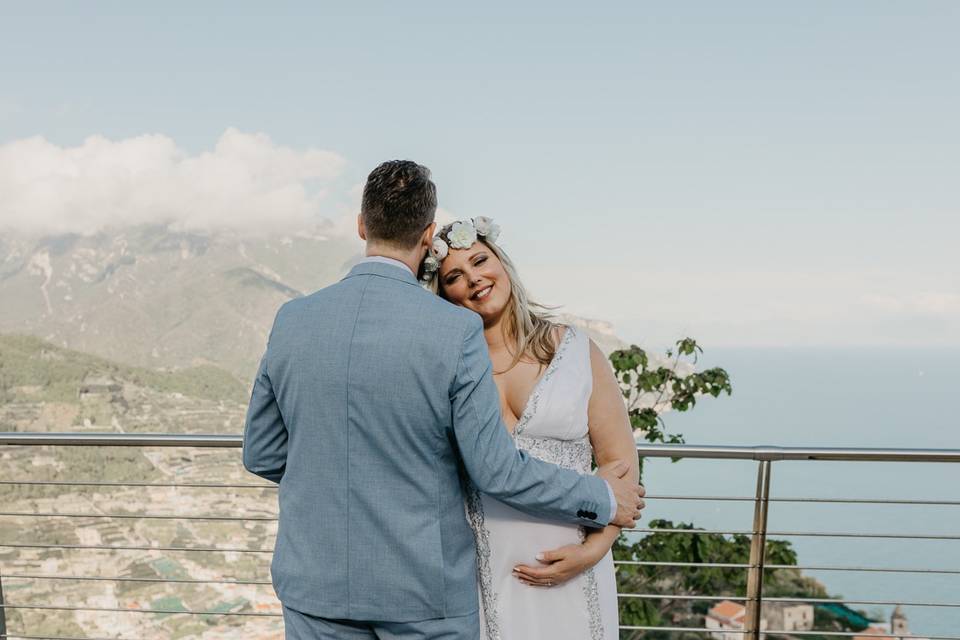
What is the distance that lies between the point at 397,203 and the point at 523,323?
0.56m

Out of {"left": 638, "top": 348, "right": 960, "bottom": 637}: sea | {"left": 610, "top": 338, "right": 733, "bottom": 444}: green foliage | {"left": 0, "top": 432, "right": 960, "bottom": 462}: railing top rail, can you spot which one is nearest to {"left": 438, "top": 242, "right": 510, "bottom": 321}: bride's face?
{"left": 0, "top": 432, "right": 960, "bottom": 462}: railing top rail

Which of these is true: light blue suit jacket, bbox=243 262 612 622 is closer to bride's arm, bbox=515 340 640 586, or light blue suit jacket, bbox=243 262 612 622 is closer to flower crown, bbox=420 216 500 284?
bride's arm, bbox=515 340 640 586

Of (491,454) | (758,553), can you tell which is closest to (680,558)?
(758,553)

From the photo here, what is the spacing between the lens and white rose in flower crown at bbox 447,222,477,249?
181 centimetres

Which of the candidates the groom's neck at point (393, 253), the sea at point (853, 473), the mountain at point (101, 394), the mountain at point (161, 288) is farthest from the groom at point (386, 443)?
the mountain at point (161, 288)

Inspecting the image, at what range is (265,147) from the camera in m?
145

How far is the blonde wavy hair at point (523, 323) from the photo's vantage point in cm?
184

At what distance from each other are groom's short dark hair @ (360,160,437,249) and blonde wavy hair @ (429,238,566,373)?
1.36 ft

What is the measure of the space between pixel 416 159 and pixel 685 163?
71.3 meters

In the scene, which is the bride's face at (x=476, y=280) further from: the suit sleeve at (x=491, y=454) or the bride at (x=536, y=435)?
the suit sleeve at (x=491, y=454)

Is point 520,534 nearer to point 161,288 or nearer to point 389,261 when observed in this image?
point 389,261

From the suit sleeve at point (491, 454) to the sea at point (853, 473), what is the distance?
1010 inches

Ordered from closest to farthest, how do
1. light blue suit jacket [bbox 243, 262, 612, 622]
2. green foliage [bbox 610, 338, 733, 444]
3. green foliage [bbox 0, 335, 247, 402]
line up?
light blue suit jacket [bbox 243, 262, 612, 622] → green foliage [bbox 610, 338, 733, 444] → green foliage [bbox 0, 335, 247, 402]

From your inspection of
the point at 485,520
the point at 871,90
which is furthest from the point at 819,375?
the point at 485,520
